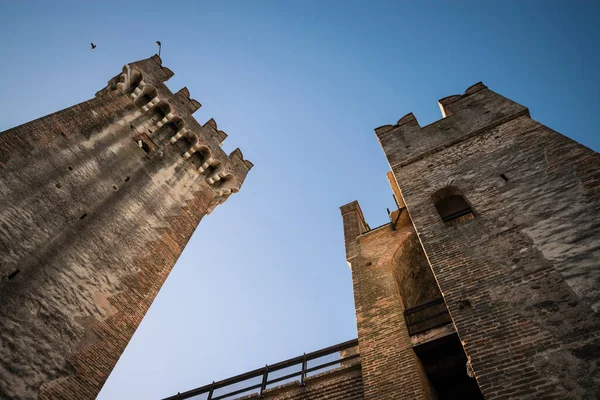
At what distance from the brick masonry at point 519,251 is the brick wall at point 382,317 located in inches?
53.9

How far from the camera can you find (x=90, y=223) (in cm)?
1148

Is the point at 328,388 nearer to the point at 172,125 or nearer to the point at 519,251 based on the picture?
the point at 519,251

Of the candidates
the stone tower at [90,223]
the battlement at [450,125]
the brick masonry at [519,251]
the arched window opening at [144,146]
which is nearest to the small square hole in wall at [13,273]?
the stone tower at [90,223]

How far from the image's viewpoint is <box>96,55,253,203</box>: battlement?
54.1 feet

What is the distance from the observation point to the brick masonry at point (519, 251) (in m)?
5.26

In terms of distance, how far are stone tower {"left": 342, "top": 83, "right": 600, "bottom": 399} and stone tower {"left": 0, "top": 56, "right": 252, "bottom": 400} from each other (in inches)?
252

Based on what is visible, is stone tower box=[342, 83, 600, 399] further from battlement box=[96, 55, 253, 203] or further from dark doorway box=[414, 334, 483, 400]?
battlement box=[96, 55, 253, 203]

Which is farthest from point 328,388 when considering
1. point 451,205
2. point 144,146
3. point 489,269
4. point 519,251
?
point 144,146

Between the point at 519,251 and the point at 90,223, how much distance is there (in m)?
11.0

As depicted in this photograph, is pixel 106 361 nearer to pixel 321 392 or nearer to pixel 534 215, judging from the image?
pixel 321 392

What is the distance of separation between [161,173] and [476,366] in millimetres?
13063

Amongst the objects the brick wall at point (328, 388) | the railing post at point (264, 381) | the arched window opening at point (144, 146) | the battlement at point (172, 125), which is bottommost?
the brick wall at point (328, 388)

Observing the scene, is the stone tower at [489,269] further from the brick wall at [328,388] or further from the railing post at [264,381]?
the railing post at [264,381]

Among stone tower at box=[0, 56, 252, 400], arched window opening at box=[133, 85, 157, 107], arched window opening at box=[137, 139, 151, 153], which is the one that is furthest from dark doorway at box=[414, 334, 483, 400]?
arched window opening at box=[133, 85, 157, 107]
